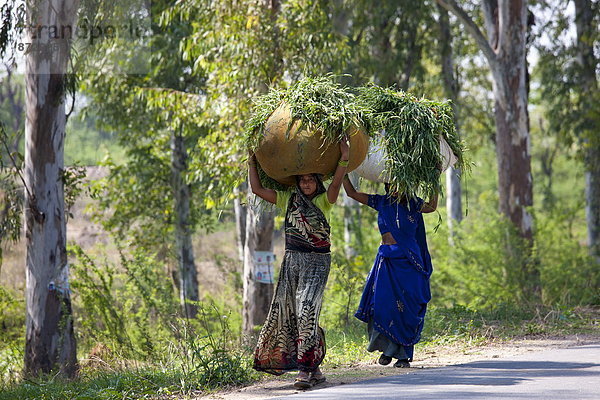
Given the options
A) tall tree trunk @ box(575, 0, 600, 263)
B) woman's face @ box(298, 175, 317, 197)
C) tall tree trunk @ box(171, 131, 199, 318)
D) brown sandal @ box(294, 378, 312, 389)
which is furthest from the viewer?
tall tree trunk @ box(171, 131, 199, 318)

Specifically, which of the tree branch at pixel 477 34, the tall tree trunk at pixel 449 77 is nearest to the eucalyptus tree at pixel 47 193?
the tree branch at pixel 477 34

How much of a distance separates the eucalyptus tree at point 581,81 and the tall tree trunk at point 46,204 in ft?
39.5

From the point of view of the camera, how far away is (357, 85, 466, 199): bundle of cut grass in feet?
24.6

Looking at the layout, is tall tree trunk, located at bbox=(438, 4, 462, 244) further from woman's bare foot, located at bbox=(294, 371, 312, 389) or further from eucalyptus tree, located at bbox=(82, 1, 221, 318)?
woman's bare foot, located at bbox=(294, 371, 312, 389)

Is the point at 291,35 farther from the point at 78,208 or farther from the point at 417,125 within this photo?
the point at 78,208

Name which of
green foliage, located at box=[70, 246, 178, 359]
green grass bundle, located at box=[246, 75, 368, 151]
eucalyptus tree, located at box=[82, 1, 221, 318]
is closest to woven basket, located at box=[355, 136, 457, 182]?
green grass bundle, located at box=[246, 75, 368, 151]

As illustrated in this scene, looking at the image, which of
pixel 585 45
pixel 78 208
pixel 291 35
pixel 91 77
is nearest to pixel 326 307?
pixel 291 35

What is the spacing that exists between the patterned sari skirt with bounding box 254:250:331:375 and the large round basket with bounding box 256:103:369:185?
27.1 inches

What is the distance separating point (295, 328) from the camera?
7043 millimetres

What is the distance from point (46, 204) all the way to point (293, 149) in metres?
5.58

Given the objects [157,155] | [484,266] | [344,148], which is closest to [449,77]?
[157,155]

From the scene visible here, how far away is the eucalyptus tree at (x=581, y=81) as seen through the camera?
66.0 ft

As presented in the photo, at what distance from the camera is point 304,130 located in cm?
674

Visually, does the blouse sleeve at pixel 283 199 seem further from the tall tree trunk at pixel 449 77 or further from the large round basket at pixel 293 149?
the tall tree trunk at pixel 449 77
